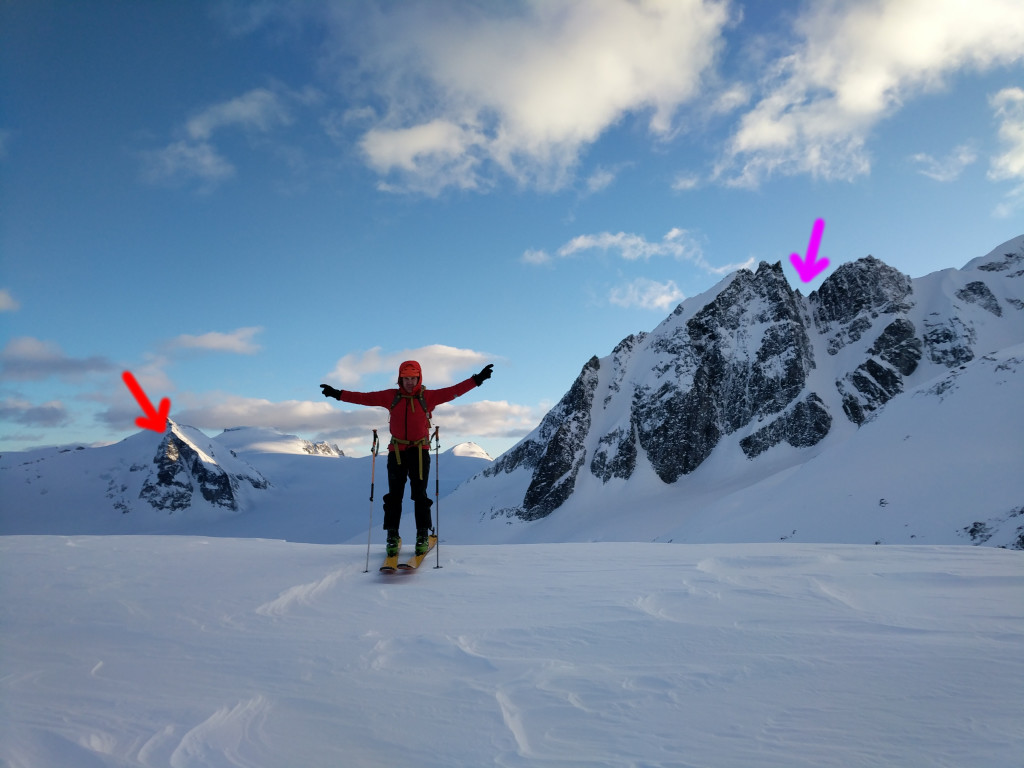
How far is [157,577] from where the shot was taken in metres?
7.13

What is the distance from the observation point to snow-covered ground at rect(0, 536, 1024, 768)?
281cm

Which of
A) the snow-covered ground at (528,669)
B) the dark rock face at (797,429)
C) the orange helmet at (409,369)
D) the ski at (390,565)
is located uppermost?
the dark rock face at (797,429)

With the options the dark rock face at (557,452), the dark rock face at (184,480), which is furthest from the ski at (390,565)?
the dark rock face at (184,480)

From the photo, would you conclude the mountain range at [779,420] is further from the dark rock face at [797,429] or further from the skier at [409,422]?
the skier at [409,422]

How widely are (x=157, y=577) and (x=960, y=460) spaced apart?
1770 inches

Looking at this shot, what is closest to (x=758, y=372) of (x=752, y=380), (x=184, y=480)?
(x=752, y=380)

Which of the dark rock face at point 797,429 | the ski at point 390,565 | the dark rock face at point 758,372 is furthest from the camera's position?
the dark rock face at point 758,372

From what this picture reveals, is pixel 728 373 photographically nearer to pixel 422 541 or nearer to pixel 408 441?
pixel 408 441

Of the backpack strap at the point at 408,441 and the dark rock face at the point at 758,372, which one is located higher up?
the dark rock face at the point at 758,372

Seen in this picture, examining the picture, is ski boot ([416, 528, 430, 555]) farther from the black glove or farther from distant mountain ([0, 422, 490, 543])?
distant mountain ([0, 422, 490, 543])

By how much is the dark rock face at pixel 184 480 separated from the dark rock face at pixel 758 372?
115 meters

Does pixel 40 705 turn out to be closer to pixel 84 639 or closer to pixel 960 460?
pixel 84 639

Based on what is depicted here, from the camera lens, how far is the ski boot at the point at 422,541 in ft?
27.2

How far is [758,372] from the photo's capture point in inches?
3319
